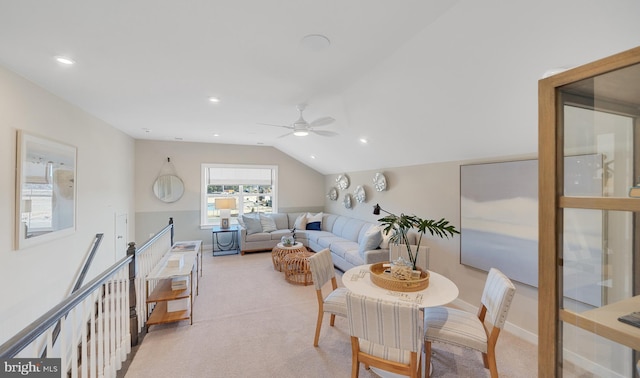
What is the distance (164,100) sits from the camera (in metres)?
3.34

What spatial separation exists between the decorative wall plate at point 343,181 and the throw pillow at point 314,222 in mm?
973

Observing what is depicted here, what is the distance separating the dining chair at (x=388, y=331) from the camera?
62.2 inches

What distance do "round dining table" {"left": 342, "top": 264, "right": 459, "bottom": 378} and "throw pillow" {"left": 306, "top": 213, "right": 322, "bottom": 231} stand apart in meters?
4.07

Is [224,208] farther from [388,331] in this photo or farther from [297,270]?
[388,331]

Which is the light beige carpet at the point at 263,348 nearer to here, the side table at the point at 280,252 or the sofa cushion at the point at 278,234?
the side table at the point at 280,252

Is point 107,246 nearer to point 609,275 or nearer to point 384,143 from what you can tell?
point 384,143

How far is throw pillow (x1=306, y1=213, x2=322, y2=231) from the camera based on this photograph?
21.6ft

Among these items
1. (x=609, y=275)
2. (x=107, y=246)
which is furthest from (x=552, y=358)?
(x=107, y=246)

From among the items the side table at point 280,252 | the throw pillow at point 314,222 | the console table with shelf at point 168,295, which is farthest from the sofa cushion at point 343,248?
the console table with shelf at point 168,295

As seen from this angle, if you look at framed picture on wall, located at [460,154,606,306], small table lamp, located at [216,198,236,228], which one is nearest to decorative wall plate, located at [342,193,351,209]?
→ small table lamp, located at [216,198,236,228]

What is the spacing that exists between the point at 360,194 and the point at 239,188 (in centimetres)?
332

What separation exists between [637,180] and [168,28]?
2544 millimetres

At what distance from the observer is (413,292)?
2.15 metres

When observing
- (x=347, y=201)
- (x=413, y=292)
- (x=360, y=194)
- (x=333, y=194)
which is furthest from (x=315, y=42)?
(x=333, y=194)
